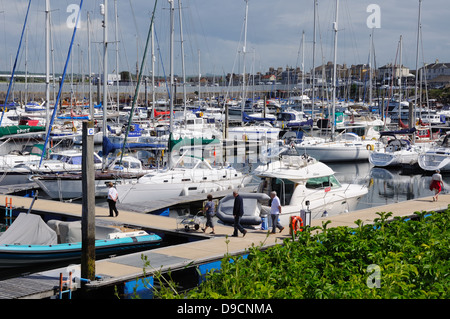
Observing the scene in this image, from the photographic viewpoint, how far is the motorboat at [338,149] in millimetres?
46500

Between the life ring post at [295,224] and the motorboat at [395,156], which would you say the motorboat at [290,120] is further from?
the life ring post at [295,224]

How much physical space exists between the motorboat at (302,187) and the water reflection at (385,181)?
8769 mm

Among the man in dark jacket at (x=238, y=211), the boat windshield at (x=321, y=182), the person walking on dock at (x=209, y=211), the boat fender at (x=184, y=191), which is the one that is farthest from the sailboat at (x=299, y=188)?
the boat fender at (x=184, y=191)

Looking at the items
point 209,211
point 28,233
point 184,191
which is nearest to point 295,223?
point 209,211

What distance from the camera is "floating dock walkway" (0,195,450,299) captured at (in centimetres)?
1315

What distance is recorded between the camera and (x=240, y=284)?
1005 centimetres

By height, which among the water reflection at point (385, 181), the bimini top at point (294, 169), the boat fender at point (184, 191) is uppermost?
the bimini top at point (294, 169)

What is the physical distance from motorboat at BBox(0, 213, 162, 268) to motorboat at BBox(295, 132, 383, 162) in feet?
96.3

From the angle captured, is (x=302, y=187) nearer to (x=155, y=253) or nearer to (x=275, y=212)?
(x=275, y=212)

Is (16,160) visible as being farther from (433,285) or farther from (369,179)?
(433,285)

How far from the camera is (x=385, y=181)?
138 ft

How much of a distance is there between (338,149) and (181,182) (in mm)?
21324

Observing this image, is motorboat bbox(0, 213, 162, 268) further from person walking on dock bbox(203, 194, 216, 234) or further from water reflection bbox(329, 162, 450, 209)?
water reflection bbox(329, 162, 450, 209)
